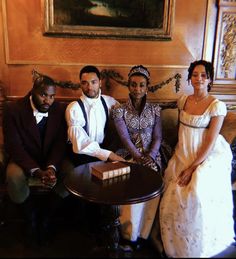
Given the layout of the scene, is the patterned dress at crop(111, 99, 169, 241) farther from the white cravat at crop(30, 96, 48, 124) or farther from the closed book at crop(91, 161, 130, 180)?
the white cravat at crop(30, 96, 48, 124)

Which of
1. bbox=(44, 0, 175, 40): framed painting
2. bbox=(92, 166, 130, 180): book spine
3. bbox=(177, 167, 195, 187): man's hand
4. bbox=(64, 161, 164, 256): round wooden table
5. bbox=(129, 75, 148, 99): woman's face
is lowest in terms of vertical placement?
bbox=(177, 167, 195, 187): man's hand

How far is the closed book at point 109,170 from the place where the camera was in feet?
5.79

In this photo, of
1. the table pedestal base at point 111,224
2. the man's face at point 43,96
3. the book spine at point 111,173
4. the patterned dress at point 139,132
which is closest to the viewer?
the book spine at point 111,173

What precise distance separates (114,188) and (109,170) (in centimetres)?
14

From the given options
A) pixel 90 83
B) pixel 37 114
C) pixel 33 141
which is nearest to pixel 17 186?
pixel 33 141

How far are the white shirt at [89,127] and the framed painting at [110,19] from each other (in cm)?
63

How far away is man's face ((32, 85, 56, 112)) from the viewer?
2146 millimetres

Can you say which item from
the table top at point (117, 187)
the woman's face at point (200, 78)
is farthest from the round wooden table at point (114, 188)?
the woman's face at point (200, 78)

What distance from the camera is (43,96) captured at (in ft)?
7.10

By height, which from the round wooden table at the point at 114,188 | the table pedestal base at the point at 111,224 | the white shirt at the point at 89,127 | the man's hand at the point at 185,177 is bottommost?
the table pedestal base at the point at 111,224

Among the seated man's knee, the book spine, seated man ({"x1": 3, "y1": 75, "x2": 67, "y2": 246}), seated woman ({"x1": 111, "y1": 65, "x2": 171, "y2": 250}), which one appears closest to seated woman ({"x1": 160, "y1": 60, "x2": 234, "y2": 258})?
seated woman ({"x1": 111, "y1": 65, "x2": 171, "y2": 250})

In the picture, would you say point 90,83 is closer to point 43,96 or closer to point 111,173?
point 43,96

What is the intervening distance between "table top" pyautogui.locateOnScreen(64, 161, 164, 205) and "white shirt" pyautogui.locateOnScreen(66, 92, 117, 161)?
1.01ft

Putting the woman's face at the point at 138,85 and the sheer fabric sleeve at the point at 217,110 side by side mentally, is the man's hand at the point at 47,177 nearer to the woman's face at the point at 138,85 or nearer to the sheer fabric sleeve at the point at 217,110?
the woman's face at the point at 138,85
